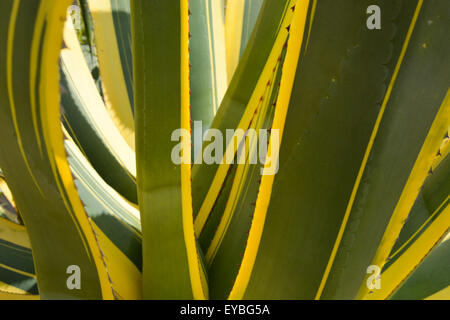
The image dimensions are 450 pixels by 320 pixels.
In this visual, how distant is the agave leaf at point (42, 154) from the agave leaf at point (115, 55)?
1.46 ft

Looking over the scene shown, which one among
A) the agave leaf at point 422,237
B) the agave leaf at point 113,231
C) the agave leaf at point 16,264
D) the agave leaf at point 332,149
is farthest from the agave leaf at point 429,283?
the agave leaf at point 16,264

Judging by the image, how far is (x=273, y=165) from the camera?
1.01 feet

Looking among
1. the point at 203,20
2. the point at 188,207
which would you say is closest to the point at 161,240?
the point at 188,207

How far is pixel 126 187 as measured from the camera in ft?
1.95

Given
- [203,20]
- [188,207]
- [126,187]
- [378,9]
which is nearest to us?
[378,9]

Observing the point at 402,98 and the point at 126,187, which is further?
the point at 126,187

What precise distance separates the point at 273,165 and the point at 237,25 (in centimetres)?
65

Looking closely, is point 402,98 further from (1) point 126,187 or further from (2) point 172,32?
(1) point 126,187

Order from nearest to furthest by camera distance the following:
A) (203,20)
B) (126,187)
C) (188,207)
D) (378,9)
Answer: (378,9), (188,207), (126,187), (203,20)

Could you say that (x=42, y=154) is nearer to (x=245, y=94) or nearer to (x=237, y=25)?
(x=245, y=94)

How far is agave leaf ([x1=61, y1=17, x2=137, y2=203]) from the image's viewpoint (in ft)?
1.68

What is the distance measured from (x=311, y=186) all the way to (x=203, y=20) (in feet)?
1.69

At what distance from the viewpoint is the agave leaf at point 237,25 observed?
34.2 inches
